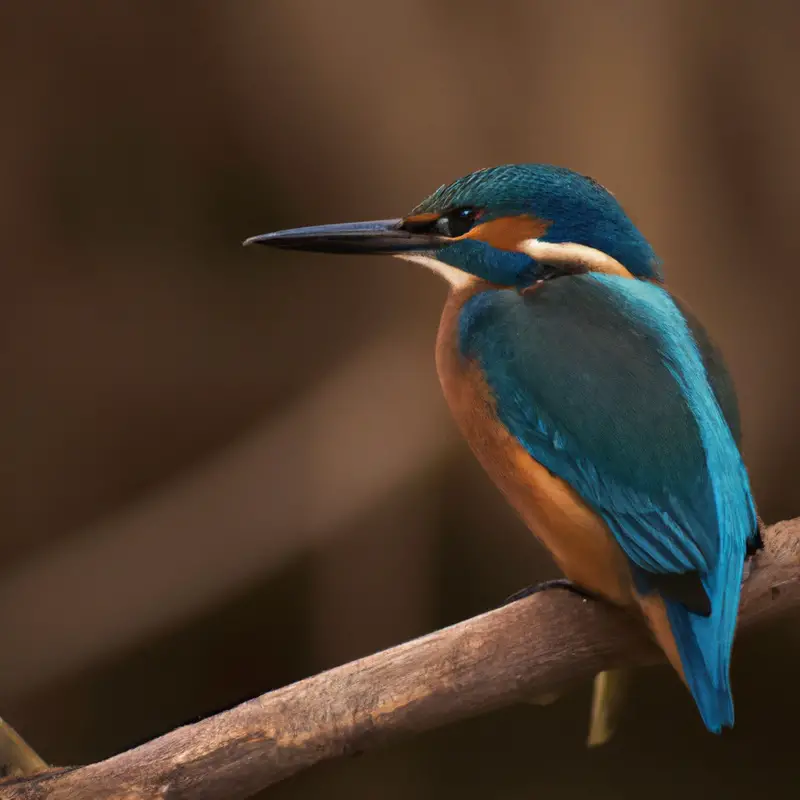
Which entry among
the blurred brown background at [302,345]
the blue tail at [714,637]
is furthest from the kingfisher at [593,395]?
the blurred brown background at [302,345]

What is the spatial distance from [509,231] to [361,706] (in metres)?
0.49

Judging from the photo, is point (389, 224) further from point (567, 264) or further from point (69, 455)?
point (69, 455)

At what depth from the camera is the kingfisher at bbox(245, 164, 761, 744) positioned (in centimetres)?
95

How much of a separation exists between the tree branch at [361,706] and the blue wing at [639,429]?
0.11 meters

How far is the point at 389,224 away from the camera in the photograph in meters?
1.19

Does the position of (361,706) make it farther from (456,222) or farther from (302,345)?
(302,345)

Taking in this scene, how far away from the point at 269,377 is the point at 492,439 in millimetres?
1310

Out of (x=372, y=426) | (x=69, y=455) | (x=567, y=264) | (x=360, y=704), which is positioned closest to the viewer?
(x=360, y=704)

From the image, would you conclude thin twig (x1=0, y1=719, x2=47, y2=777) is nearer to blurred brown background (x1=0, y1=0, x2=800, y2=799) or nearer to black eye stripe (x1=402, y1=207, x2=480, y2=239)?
black eye stripe (x1=402, y1=207, x2=480, y2=239)

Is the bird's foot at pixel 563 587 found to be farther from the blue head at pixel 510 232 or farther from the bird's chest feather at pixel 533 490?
the blue head at pixel 510 232

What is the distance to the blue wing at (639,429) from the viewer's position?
94 cm

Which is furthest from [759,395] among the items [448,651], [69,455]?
[69,455]

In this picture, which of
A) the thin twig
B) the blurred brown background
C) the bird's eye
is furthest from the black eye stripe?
the blurred brown background

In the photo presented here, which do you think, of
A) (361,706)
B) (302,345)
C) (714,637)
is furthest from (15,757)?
(302,345)
